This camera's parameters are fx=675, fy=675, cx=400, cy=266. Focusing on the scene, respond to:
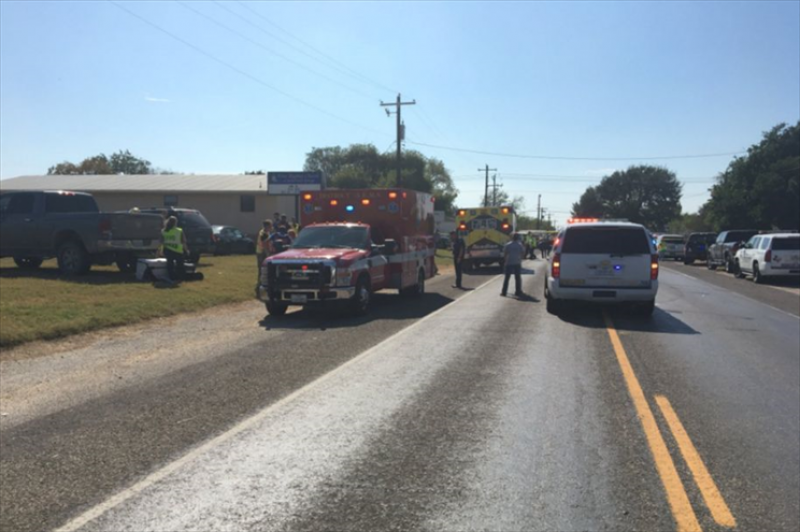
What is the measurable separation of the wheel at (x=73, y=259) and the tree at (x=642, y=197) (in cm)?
11296

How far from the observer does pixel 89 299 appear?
13.8m

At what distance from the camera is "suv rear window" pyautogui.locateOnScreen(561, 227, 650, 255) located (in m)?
13.8

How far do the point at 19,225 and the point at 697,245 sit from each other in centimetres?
3614

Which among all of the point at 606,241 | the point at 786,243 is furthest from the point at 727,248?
the point at 606,241

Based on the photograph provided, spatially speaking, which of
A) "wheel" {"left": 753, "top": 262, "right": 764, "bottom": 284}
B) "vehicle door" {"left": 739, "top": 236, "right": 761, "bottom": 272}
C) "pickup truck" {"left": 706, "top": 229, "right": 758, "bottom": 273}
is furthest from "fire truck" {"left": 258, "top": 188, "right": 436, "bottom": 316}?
"pickup truck" {"left": 706, "top": 229, "right": 758, "bottom": 273}

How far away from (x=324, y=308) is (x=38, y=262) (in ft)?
32.6

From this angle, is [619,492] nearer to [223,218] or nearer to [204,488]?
[204,488]

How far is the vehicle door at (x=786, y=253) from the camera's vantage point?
24.1m

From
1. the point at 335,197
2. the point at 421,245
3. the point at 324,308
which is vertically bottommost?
the point at 324,308

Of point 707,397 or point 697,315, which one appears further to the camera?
point 697,315

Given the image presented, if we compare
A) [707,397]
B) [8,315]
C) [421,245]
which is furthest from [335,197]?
[707,397]

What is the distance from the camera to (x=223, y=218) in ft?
153

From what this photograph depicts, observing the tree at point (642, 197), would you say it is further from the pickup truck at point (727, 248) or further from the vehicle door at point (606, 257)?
the vehicle door at point (606, 257)

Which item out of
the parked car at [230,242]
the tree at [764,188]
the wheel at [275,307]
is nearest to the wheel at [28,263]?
the wheel at [275,307]
